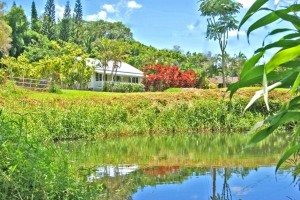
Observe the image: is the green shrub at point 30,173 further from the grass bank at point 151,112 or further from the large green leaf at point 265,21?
the grass bank at point 151,112

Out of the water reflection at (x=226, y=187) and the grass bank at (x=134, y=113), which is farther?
the grass bank at (x=134, y=113)

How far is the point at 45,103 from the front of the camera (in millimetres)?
16156

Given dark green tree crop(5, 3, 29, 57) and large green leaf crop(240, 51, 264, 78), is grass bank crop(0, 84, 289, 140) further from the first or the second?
dark green tree crop(5, 3, 29, 57)

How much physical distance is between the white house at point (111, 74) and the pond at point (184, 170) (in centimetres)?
Result: 2853

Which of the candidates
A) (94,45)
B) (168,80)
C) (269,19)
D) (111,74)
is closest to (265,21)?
(269,19)

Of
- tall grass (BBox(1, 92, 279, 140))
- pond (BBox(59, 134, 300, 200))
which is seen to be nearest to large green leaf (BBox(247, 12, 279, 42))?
pond (BBox(59, 134, 300, 200))

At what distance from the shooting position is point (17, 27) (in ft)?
190

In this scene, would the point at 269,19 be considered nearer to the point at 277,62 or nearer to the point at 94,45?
the point at 277,62

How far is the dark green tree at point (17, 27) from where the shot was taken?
5647 cm

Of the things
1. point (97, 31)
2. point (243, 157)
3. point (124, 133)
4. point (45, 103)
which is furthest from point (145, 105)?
point (97, 31)

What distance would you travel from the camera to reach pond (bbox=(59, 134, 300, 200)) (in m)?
6.26

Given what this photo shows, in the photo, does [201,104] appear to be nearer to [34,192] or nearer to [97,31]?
[34,192]

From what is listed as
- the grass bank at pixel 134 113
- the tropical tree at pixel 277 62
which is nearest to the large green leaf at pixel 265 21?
the tropical tree at pixel 277 62

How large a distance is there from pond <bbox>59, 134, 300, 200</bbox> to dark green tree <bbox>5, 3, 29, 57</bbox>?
4572 centimetres
